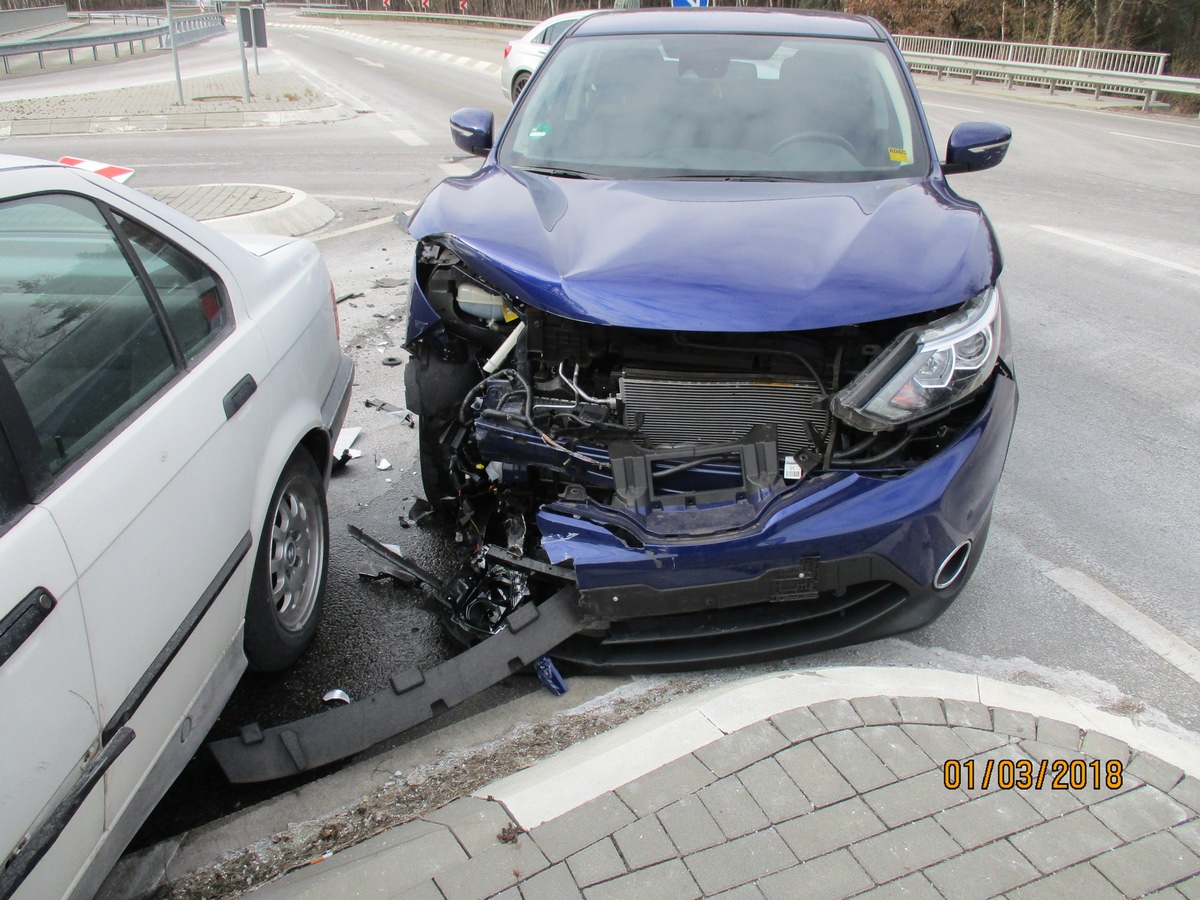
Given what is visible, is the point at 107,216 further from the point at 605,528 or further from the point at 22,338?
the point at 605,528

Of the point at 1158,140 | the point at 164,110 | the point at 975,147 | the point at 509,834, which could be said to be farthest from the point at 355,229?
the point at 1158,140

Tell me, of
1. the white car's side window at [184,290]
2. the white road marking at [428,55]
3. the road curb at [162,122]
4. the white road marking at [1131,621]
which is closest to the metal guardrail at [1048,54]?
the white road marking at [428,55]

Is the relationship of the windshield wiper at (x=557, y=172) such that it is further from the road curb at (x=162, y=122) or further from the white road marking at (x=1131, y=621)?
the road curb at (x=162, y=122)

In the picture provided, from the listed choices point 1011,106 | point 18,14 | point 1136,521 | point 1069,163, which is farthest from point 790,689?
point 18,14

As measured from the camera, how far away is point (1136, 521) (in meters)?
3.99

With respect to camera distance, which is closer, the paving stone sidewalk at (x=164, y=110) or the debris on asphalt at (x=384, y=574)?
the debris on asphalt at (x=384, y=574)

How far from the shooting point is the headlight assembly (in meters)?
2.71

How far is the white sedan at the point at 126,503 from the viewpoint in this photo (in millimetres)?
1821

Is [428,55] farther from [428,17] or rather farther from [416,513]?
[416,513]

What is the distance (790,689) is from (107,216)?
7.70 ft

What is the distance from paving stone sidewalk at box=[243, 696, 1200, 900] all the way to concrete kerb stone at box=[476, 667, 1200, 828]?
0.03 metres

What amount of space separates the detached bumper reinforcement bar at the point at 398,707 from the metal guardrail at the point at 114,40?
2255 centimetres

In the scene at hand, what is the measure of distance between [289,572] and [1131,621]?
2941mm

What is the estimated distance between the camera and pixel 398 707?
9.00ft
